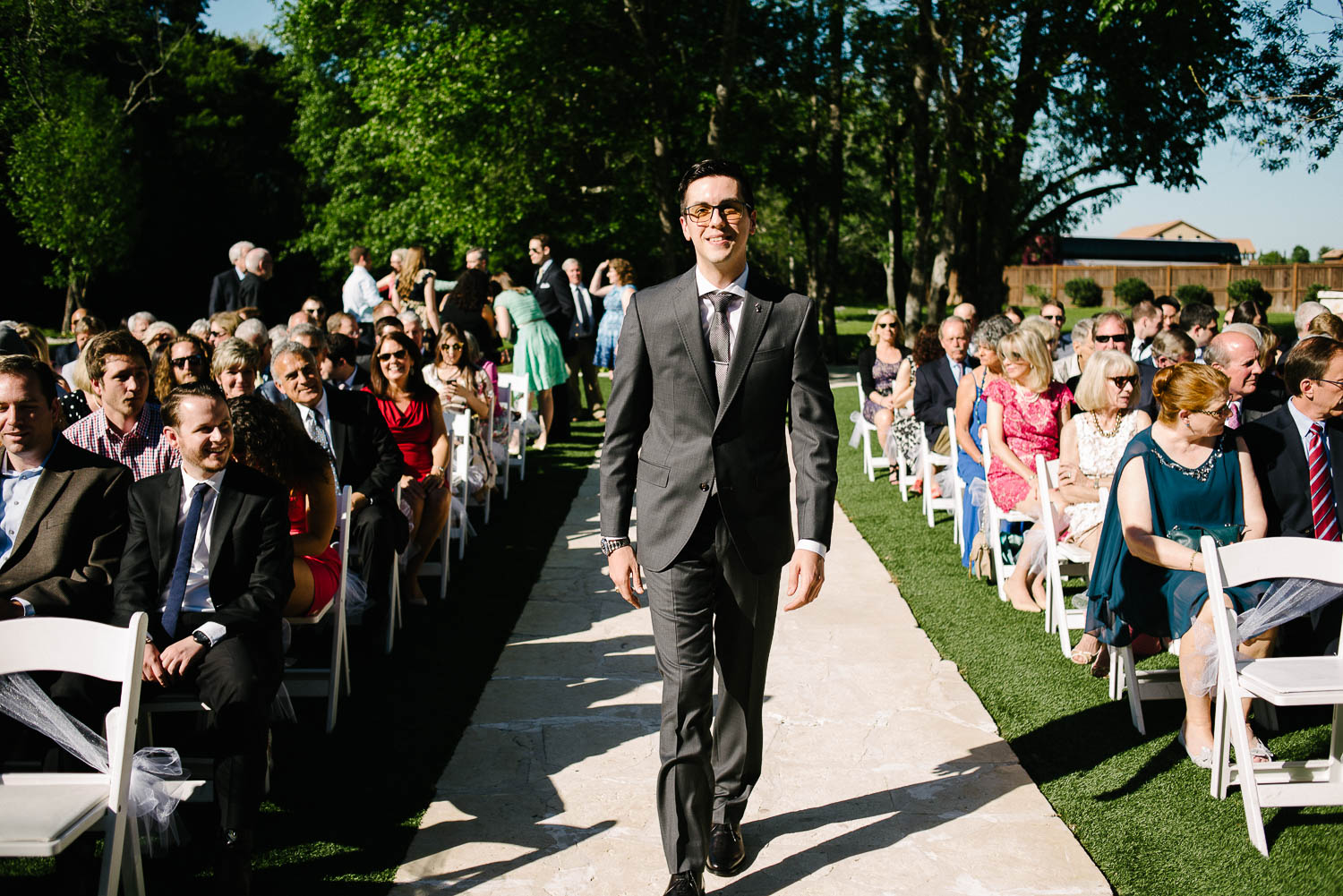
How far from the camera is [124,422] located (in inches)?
210

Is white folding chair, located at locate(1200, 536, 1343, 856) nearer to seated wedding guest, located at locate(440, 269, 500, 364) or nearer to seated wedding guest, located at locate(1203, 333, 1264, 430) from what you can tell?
seated wedding guest, located at locate(1203, 333, 1264, 430)

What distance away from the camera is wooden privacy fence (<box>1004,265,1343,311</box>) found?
151 feet

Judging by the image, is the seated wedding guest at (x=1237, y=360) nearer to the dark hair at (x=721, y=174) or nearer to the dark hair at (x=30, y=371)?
the dark hair at (x=721, y=174)

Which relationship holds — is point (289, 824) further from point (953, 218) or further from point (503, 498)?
point (953, 218)

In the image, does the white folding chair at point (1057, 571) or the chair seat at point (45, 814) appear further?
the white folding chair at point (1057, 571)

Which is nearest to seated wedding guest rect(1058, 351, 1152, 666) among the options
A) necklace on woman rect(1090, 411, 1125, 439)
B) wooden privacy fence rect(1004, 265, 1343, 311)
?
necklace on woman rect(1090, 411, 1125, 439)

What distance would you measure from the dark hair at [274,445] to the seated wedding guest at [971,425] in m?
4.31

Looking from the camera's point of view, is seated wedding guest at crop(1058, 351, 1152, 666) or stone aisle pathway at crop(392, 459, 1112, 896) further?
seated wedding guest at crop(1058, 351, 1152, 666)

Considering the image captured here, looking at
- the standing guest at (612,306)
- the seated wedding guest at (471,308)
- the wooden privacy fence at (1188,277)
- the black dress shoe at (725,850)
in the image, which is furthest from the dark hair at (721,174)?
the wooden privacy fence at (1188,277)

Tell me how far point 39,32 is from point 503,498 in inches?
375

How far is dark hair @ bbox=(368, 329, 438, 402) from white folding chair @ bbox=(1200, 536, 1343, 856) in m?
4.74

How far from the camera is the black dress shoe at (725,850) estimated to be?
371 cm

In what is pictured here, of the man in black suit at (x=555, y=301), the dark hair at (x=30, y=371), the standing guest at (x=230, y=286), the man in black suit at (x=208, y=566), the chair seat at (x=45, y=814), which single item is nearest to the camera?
the chair seat at (x=45, y=814)

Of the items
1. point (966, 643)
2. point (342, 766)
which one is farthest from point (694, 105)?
point (342, 766)
